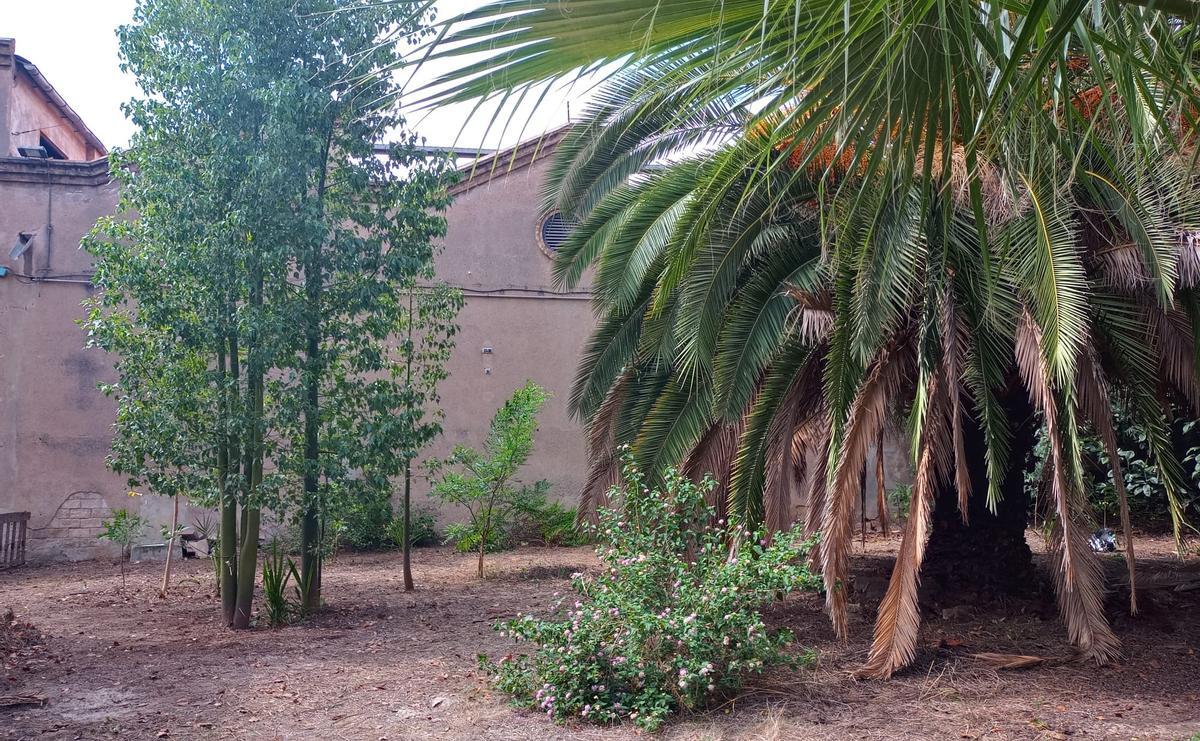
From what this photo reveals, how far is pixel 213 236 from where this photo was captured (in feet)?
25.8

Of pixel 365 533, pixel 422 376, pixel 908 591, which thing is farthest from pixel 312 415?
pixel 365 533

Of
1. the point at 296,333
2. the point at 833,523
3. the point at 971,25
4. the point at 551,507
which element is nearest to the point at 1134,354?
the point at 833,523

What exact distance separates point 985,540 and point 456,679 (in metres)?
4.52

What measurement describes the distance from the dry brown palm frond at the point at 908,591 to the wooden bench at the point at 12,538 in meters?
11.7

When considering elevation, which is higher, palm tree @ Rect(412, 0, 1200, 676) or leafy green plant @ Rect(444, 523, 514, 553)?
palm tree @ Rect(412, 0, 1200, 676)

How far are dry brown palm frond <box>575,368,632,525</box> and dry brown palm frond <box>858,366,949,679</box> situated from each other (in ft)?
10.6

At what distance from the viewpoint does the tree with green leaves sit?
7.94m

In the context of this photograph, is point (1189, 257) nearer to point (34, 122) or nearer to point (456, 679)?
point (456, 679)

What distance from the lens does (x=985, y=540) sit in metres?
7.83

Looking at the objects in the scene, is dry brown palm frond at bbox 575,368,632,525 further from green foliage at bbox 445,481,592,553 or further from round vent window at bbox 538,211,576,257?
round vent window at bbox 538,211,576,257

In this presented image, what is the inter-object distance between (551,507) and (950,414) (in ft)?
28.0

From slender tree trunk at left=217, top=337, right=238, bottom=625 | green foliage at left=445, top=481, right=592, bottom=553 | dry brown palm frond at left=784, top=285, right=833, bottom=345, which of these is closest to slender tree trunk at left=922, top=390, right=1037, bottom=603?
dry brown palm frond at left=784, top=285, right=833, bottom=345

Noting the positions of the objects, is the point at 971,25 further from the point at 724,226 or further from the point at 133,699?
the point at 133,699

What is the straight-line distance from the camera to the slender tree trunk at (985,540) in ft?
25.4
